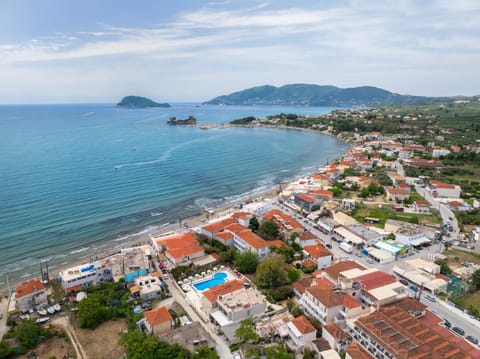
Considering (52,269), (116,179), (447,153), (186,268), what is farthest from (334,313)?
(447,153)

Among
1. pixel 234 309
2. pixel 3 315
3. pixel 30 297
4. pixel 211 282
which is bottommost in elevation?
pixel 3 315

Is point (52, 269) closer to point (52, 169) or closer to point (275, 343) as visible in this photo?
point (275, 343)

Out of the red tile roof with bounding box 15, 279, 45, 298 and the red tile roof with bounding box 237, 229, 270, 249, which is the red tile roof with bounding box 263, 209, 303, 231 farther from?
the red tile roof with bounding box 15, 279, 45, 298

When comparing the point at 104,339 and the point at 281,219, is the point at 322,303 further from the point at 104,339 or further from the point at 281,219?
the point at 281,219

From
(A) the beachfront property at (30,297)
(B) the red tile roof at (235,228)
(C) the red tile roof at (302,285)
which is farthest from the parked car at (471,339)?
(A) the beachfront property at (30,297)

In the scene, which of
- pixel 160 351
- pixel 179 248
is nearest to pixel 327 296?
pixel 160 351
